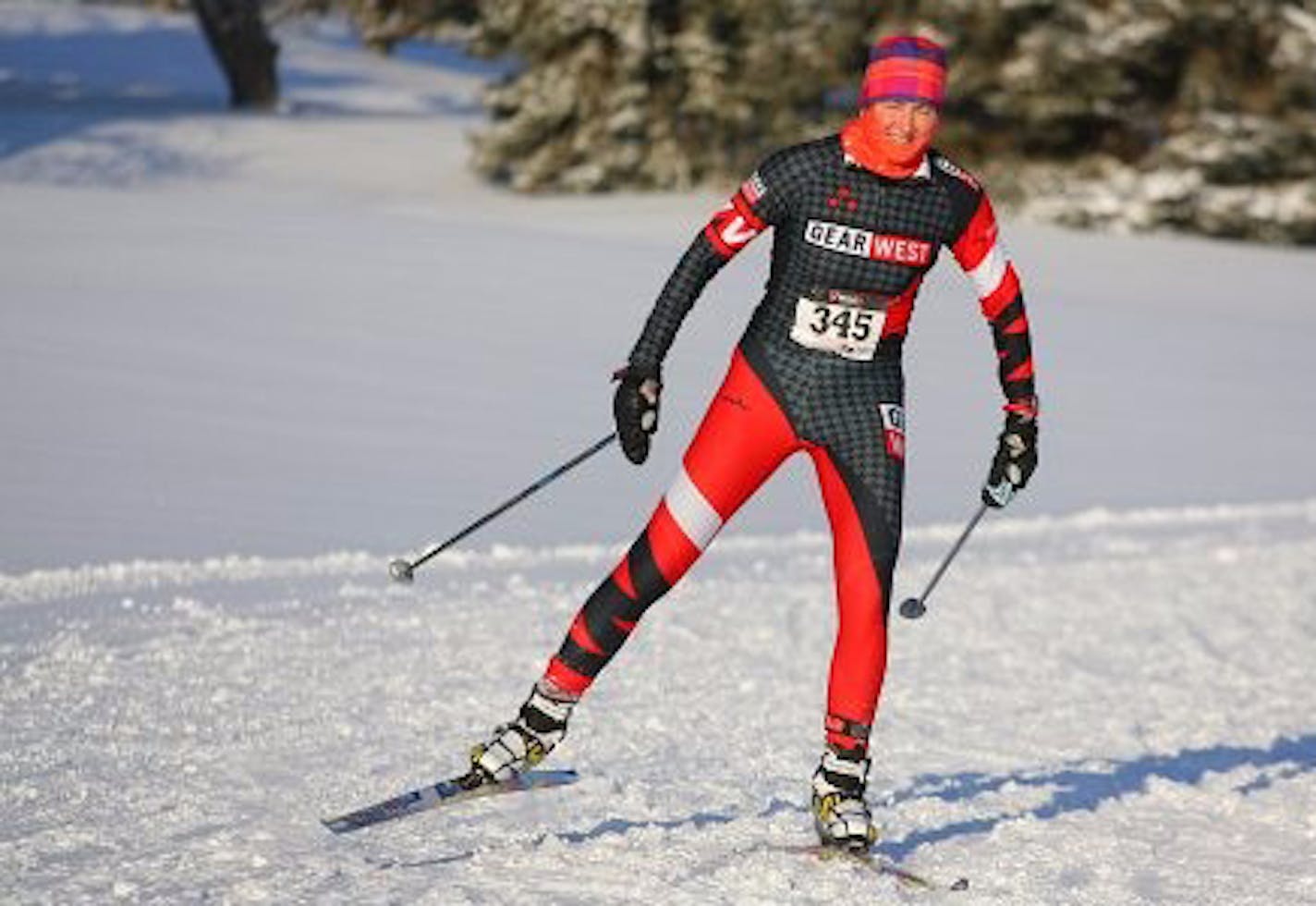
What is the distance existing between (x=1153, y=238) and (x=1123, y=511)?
42.9 feet

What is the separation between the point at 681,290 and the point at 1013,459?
109 cm

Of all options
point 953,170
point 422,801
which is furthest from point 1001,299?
point 422,801

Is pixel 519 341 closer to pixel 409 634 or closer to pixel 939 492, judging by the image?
pixel 939 492

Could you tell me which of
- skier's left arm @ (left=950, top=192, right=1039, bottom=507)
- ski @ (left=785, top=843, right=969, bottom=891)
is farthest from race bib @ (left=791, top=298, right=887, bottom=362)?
ski @ (left=785, top=843, right=969, bottom=891)

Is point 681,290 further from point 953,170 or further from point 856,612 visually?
point 856,612

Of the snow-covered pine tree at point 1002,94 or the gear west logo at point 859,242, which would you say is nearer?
the gear west logo at point 859,242

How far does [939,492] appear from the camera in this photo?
15.3m

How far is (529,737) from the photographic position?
612 cm

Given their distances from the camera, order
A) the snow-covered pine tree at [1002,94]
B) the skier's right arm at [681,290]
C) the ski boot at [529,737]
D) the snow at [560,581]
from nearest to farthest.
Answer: the skier's right arm at [681,290] → the ski boot at [529,737] → the snow at [560,581] → the snow-covered pine tree at [1002,94]

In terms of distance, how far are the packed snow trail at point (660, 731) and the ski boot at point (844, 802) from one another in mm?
105

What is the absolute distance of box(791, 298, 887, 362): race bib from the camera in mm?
5953

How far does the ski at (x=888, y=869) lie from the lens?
5.96 meters

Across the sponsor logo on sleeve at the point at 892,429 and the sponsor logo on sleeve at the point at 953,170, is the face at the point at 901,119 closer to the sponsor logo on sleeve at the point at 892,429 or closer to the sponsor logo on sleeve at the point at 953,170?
the sponsor logo on sleeve at the point at 953,170

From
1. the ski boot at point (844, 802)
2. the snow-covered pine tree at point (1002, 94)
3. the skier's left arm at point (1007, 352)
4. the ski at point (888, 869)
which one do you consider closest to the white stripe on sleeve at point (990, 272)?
the skier's left arm at point (1007, 352)
